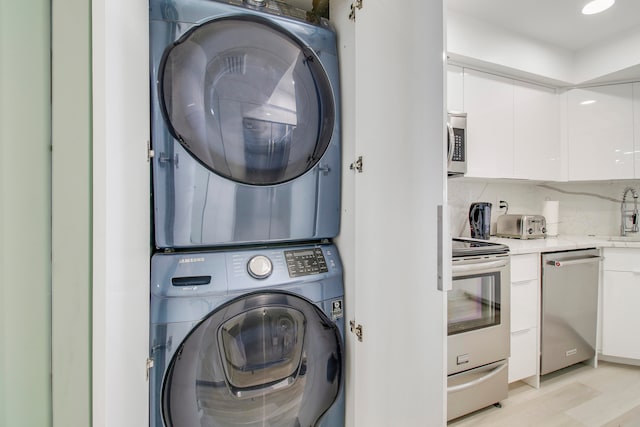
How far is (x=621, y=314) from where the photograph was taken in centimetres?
209

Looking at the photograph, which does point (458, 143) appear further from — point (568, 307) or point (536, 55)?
point (568, 307)

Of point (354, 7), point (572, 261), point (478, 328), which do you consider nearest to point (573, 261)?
point (572, 261)

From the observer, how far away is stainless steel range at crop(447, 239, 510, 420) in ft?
4.96

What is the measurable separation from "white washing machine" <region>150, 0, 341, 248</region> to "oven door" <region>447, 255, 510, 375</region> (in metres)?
0.94

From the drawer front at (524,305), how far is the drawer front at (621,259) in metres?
0.82

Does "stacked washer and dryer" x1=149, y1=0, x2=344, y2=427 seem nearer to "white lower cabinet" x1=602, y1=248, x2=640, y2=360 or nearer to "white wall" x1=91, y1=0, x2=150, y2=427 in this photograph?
"white wall" x1=91, y1=0, x2=150, y2=427

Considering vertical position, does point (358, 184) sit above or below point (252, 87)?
below

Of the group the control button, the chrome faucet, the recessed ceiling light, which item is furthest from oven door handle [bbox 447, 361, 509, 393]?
the recessed ceiling light

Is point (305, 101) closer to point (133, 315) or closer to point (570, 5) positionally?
point (133, 315)

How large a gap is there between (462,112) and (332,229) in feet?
4.85

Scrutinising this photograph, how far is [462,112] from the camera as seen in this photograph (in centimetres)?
192

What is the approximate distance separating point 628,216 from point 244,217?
3.40 meters

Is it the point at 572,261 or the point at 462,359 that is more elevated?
the point at 572,261
